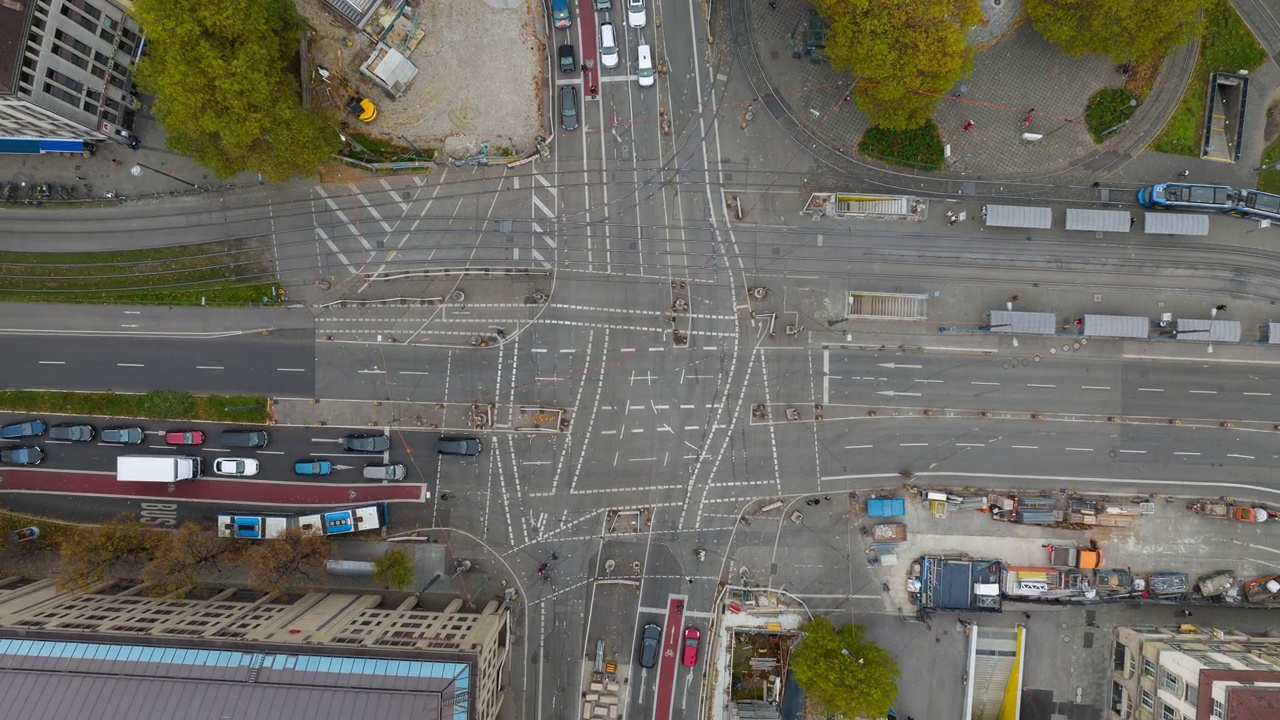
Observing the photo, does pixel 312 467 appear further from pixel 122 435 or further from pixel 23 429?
pixel 23 429

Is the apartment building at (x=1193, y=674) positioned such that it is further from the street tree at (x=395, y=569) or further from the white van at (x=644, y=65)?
the white van at (x=644, y=65)

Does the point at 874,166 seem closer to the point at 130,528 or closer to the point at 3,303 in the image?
the point at 130,528

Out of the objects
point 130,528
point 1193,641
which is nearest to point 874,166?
point 1193,641

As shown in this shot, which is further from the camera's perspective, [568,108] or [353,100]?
[568,108]

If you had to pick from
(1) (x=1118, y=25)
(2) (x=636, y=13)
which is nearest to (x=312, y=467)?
(2) (x=636, y=13)

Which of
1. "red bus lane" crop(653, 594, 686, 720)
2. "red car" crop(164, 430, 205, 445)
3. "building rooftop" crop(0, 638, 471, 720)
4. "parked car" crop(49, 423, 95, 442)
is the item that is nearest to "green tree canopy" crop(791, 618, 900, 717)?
"red bus lane" crop(653, 594, 686, 720)
